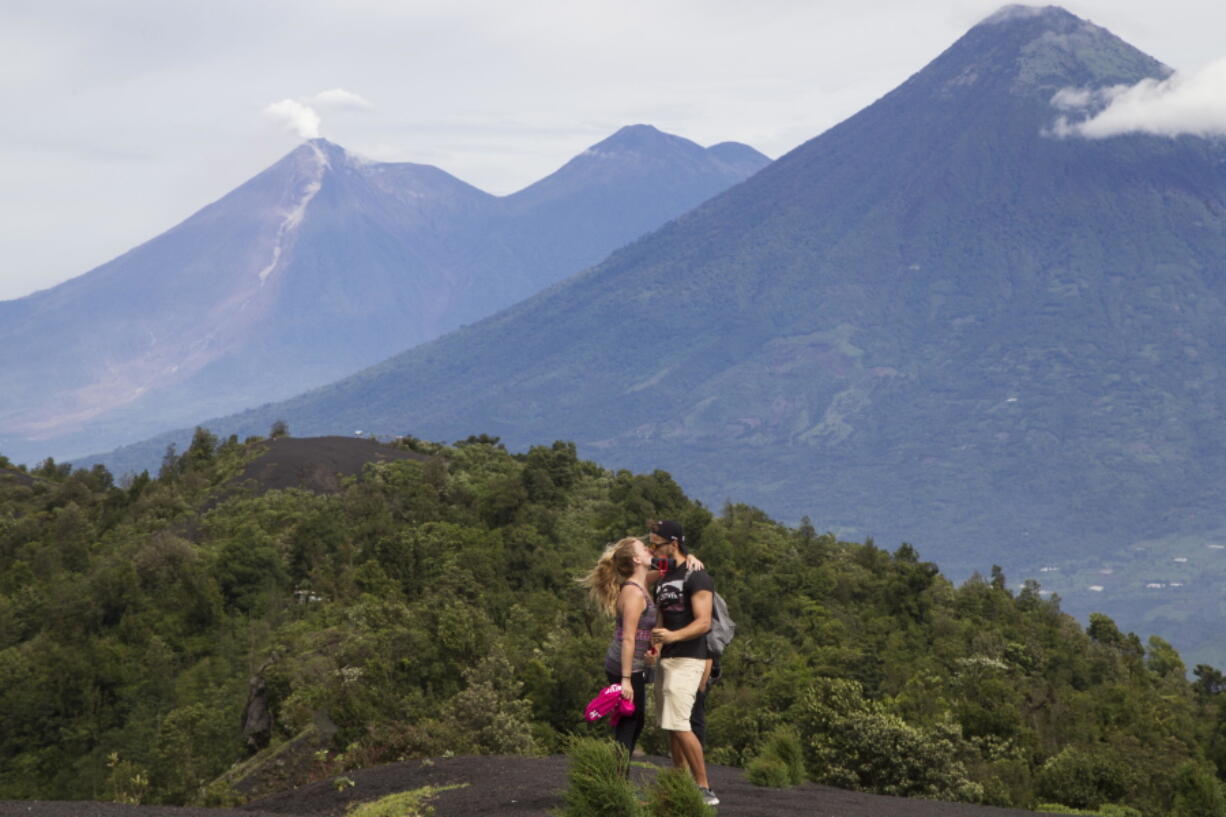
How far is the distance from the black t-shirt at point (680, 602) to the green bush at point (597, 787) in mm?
1960

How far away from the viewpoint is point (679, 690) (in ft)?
44.3

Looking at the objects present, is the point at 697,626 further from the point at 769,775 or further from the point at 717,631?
the point at 769,775

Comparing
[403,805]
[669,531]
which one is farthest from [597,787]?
[403,805]

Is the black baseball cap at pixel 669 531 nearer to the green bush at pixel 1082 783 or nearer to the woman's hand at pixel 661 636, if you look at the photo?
the woman's hand at pixel 661 636

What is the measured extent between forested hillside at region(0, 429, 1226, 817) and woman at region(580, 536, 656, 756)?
923 cm

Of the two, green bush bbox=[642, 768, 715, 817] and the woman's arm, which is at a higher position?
the woman's arm

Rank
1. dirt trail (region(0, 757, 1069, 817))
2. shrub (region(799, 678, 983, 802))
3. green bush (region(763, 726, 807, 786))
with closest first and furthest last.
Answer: dirt trail (region(0, 757, 1069, 817)) < green bush (region(763, 726, 807, 786)) < shrub (region(799, 678, 983, 802))

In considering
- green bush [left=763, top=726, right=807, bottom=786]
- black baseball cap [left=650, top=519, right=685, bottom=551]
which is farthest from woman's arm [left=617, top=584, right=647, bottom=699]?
green bush [left=763, top=726, right=807, bottom=786]

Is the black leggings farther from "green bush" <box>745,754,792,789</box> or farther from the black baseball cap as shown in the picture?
"green bush" <box>745,754,792,789</box>

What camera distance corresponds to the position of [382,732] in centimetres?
2261

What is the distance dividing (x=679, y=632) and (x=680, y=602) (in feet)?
0.98

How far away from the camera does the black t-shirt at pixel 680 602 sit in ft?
44.0

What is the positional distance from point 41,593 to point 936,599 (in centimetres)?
3662

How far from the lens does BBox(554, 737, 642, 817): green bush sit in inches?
454
